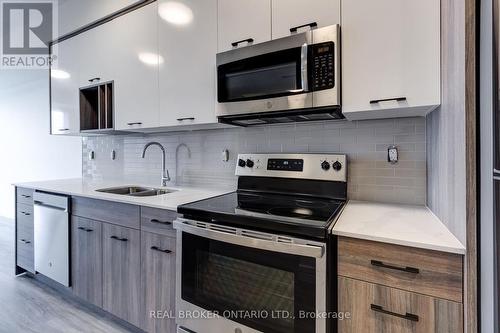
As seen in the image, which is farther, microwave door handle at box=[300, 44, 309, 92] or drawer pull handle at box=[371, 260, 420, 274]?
microwave door handle at box=[300, 44, 309, 92]

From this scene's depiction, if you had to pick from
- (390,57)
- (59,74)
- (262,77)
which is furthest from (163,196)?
(59,74)

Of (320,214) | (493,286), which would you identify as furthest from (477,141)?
(320,214)

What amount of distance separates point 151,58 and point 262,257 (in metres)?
1.76

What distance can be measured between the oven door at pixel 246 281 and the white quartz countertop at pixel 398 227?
0.20 metres

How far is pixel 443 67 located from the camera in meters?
1.15

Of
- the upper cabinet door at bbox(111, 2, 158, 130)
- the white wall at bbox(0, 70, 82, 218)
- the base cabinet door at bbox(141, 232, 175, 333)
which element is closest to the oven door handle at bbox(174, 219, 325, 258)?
the base cabinet door at bbox(141, 232, 175, 333)

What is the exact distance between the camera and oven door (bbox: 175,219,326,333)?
43.6 inches

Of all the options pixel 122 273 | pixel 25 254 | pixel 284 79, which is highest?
pixel 284 79

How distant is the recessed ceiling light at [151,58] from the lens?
2.06 meters

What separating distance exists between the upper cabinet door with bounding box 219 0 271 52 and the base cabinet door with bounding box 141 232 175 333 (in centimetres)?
130

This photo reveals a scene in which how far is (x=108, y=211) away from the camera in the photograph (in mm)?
1886

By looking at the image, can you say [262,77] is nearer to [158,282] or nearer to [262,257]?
[262,257]

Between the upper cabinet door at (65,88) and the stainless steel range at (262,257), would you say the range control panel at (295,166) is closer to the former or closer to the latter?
the stainless steel range at (262,257)

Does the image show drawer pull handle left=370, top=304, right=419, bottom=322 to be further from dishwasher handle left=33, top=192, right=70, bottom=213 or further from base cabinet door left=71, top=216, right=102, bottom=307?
dishwasher handle left=33, top=192, right=70, bottom=213
